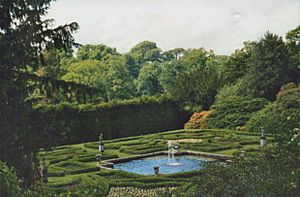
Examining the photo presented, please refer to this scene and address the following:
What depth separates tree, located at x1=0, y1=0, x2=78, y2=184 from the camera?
676cm

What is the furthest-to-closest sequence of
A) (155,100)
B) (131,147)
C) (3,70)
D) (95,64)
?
(95,64) → (155,100) → (131,147) → (3,70)

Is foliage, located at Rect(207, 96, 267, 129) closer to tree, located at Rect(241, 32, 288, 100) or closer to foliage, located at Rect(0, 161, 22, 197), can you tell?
tree, located at Rect(241, 32, 288, 100)

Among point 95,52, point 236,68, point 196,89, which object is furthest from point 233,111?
point 95,52

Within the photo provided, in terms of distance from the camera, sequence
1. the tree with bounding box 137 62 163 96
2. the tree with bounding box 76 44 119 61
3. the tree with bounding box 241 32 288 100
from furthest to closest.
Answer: the tree with bounding box 76 44 119 61
the tree with bounding box 137 62 163 96
the tree with bounding box 241 32 288 100

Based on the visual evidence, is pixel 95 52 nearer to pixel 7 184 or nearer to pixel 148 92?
pixel 148 92

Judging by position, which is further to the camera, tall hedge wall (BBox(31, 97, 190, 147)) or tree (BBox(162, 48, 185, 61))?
tree (BBox(162, 48, 185, 61))

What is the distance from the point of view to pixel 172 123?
24859 mm

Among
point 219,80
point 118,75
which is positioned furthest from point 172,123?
point 118,75

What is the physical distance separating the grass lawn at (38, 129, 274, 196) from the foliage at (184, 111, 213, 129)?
1044 mm

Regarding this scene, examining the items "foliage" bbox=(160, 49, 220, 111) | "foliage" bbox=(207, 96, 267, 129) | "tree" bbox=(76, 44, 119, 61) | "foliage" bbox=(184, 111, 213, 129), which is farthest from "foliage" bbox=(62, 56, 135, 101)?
"foliage" bbox=(207, 96, 267, 129)

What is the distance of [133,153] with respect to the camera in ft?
54.2

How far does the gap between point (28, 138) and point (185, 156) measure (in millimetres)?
9960

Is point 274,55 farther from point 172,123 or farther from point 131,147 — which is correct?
point 131,147

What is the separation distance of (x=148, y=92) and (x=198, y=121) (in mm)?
14486
